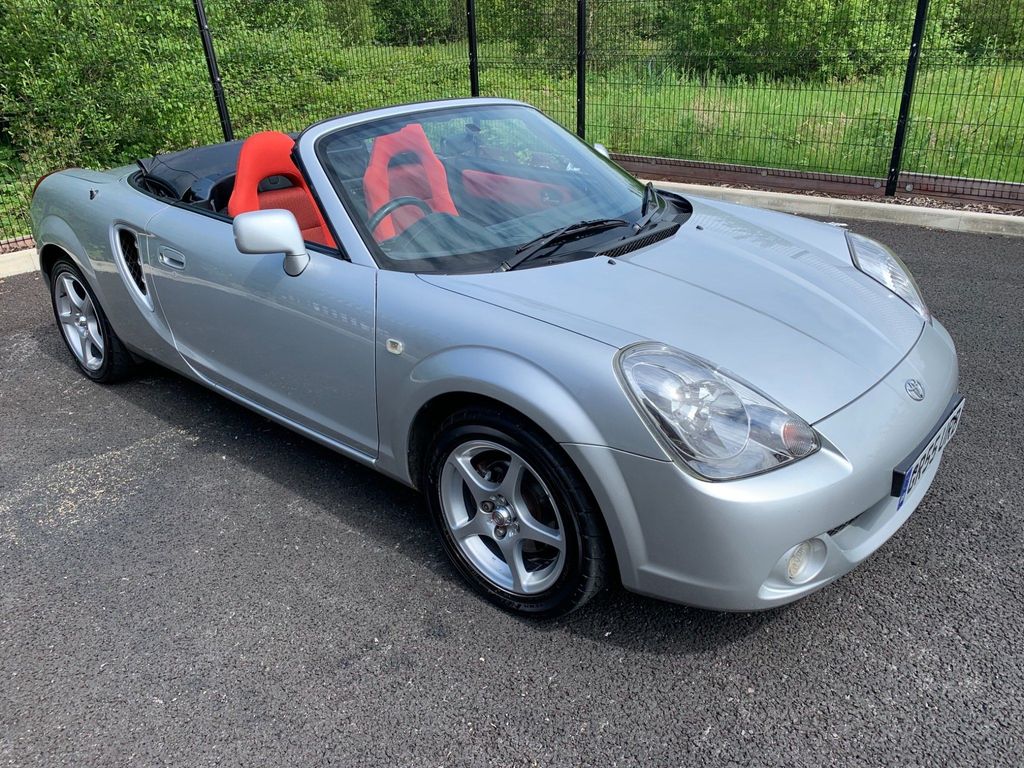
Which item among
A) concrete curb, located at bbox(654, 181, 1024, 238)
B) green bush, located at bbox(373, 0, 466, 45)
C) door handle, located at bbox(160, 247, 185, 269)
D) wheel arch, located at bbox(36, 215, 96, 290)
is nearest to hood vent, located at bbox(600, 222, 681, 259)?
door handle, located at bbox(160, 247, 185, 269)

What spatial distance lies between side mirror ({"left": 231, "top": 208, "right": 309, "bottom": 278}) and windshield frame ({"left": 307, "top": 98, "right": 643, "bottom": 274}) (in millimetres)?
207

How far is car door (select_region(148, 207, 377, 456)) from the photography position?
2.72 m

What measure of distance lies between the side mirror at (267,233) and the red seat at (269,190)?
49cm

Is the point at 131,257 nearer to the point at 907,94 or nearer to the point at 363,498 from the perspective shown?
the point at 363,498

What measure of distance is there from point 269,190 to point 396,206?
3.31ft

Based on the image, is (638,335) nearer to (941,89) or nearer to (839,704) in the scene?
(839,704)

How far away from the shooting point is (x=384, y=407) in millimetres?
2676

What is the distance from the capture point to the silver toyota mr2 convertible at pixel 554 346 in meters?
2.09

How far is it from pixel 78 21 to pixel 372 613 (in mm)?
8404

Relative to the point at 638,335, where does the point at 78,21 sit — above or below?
above

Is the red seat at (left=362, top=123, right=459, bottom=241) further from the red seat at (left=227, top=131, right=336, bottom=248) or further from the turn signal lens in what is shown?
the turn signal lens

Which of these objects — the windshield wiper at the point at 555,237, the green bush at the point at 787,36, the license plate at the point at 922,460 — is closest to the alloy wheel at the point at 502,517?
the windshield wiper at the point at 555,237

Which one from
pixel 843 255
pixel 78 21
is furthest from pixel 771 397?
pixel 78 21

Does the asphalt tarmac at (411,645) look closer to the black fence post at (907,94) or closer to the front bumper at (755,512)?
the front bumper at (755,512)
